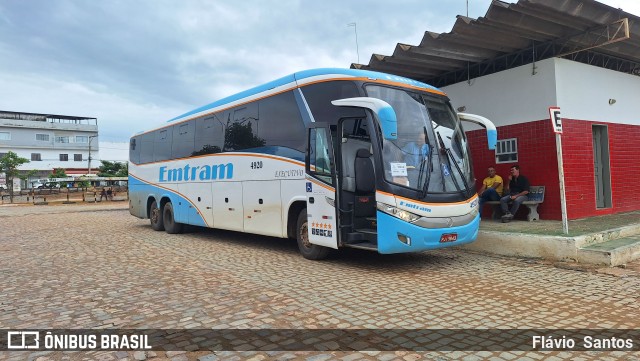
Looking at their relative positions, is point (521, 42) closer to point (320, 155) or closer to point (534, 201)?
point (534, 201)

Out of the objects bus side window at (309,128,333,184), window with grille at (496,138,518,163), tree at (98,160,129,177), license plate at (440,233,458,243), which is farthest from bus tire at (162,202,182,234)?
tree at (98,160,129,177)

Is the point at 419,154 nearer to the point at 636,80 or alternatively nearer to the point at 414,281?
the point at 414,281

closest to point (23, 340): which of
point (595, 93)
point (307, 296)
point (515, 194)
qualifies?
point (307, 296)

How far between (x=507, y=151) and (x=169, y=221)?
1038 cm

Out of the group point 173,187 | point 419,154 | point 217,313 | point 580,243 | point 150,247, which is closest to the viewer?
point 217,313

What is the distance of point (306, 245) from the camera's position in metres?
8.29

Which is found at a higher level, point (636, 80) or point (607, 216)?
point (636, 80)

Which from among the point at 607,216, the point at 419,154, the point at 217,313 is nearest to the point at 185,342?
the point at 217,313

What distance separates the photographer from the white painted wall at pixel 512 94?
1061 cm

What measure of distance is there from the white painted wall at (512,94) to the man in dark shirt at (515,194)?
1521mm

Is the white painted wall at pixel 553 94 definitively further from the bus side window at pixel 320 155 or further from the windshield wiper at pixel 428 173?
the bus side window at pixel 320 155

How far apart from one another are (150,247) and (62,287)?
410 centimetres

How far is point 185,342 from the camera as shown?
13.3 feet

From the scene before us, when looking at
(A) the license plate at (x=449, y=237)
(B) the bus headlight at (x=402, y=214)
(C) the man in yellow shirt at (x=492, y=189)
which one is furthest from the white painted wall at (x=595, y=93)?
(B) the bus headlight at (x=402, y=214)
